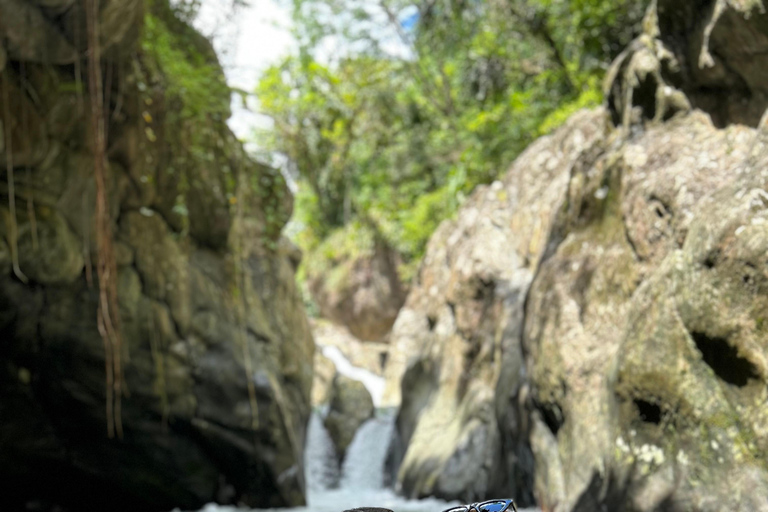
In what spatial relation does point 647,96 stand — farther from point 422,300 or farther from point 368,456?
point 368,456

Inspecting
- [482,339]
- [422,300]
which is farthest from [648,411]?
[422,300]

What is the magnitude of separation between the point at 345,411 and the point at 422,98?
925cm

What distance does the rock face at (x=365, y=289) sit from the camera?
2030 centimetres

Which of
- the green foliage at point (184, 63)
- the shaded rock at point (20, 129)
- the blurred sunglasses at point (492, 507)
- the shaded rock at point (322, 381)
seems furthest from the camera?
the shaded rock at point (322, 381)

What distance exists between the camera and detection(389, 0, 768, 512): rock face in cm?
337

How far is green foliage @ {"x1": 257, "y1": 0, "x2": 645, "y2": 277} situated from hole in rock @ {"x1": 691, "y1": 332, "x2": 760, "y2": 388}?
7.03m

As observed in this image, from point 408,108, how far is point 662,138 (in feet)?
49.3

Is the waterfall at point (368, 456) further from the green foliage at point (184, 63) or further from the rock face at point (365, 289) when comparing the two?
the green foliage at point (184, 63)

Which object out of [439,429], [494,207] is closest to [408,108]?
[494,207]

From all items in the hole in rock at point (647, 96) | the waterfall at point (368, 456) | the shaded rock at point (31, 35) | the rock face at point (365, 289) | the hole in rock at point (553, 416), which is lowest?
the waterfall at point (368, 456)

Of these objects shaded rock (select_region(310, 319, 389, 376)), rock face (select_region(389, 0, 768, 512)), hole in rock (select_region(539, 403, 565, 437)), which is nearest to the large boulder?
rock face (select_region(389, 0, 768, 512))

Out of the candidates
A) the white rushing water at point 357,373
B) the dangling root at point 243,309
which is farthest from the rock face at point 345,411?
the dangling root at point 243,309

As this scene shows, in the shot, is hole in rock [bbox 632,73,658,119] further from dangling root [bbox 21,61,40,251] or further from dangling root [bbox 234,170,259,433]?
dangling root [bbox 21,61,40,251]

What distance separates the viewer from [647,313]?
407 cm
